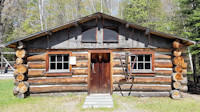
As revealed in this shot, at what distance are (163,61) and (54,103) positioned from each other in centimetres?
705

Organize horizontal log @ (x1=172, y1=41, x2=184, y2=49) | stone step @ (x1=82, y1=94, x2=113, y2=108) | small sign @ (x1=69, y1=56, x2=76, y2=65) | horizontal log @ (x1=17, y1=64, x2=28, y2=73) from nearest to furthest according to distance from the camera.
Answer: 1. stone step @ (x1=82, y1=94, x2=113, y2=108)
2. horizontal log @ (x1=172, y1=41, x2=184, y2=49)
3. horizontal log @ (x1=17, y1=64, x2=28, y2=73)
4. small sign @ (x1=69, y1=56, x2=76, y2=65)

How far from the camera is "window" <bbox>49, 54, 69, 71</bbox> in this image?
8664mm

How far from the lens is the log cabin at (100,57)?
8.46 meters

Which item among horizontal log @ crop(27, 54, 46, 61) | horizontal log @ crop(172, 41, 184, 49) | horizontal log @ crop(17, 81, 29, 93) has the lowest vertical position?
horizontal log @ crop(17, 81, 29, 93)

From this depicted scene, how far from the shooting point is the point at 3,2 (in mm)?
21766

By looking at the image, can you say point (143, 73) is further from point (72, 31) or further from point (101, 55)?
point (72, 31)

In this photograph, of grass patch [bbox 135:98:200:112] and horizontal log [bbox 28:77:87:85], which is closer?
grass patch [bbox 135:98:200:112]

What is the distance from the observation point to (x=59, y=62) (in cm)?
864

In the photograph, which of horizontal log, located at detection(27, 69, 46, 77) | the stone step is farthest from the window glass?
horizontal log, located at detection(27, 69, 46, 77)

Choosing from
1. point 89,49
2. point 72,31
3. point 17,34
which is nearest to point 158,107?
point 89,49

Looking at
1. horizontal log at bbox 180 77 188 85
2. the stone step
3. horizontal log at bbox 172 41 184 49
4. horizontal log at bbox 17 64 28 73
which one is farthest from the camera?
horizontal log at bbox 180 77 188 85

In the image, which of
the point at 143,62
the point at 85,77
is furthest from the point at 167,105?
the point at 85,77

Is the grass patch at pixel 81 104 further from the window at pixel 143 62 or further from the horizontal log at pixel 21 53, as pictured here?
the horizontal log at pixel 21 53

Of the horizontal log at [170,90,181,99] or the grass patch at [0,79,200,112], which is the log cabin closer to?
the horizontal log at [170,90,181,99]
